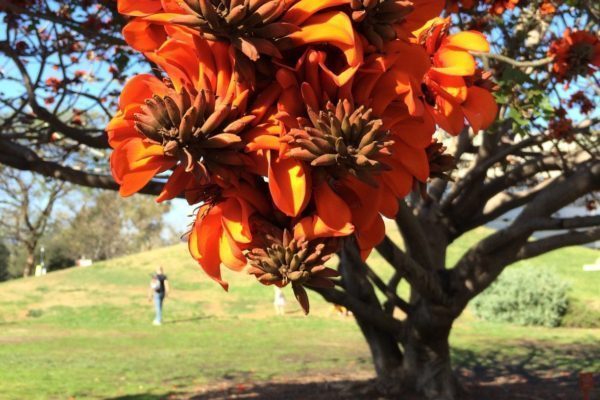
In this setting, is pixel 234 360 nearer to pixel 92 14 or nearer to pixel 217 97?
pixel 92 14

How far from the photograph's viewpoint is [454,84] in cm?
100

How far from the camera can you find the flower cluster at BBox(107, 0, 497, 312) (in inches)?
31.6

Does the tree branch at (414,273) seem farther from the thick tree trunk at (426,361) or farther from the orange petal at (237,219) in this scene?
the orange petal at (237,219)

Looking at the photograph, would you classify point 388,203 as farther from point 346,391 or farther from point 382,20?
point 346,391

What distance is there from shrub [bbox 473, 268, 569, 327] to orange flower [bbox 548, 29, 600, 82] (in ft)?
60.0

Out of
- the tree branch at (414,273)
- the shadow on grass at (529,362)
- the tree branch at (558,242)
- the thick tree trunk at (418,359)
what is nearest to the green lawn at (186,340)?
the shadow on grass at (529,362)

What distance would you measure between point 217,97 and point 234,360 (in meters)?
12.7

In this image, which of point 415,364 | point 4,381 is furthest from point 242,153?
point 4,381

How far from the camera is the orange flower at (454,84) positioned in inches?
38.9

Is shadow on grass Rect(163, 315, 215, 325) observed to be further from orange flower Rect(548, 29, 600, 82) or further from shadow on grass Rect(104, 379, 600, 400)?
orange flower Rect(548, 29, 600, 82)

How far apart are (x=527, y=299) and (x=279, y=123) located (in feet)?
72.6

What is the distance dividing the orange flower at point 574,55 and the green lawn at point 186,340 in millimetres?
7018

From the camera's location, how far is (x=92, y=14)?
6520 millimetres

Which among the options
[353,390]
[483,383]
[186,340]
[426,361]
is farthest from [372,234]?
[186,340]
